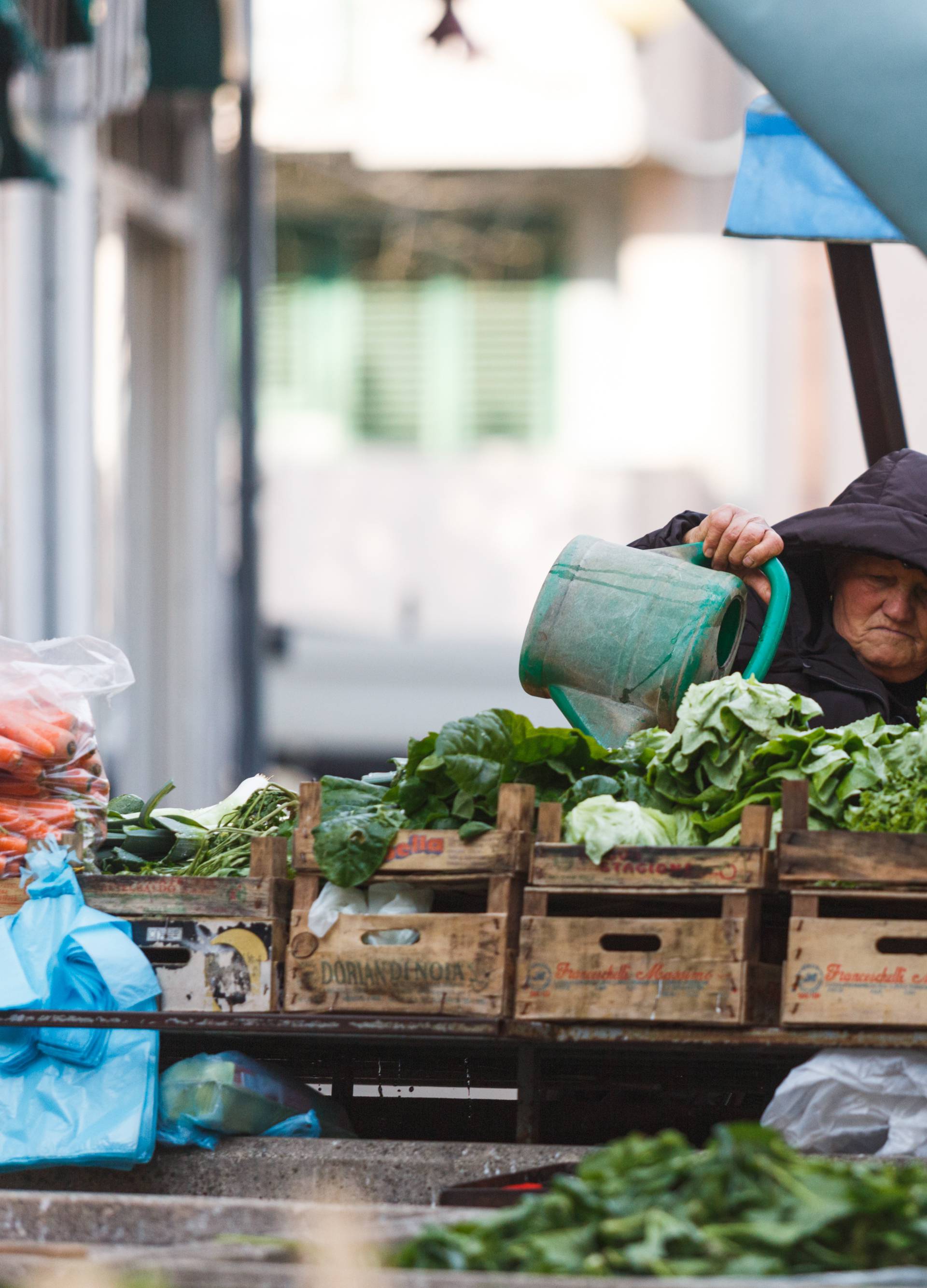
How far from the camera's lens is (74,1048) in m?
2.86

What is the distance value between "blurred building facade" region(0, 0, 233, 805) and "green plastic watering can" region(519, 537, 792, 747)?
4454 mm

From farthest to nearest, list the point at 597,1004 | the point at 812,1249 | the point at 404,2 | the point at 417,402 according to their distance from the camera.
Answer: the point at 417,402 < the point at 404,2 < the point at 597,1004 < the point at 812,1249

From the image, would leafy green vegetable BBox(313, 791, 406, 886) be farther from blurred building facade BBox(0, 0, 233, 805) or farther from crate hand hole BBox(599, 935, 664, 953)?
blurred building facade BBox(0, 0, 233, 805)

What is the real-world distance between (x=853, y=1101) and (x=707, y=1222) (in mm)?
881

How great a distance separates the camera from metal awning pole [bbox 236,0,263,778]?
11.0 metres

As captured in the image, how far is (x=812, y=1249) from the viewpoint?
1.88 m

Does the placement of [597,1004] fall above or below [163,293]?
below

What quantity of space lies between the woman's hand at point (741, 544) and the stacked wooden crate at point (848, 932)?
2.80ft

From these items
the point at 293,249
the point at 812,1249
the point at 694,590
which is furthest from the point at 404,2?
the point at 812,1249

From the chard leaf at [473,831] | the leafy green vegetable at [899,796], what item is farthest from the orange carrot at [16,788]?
the leafy green vegetable at [899,796]

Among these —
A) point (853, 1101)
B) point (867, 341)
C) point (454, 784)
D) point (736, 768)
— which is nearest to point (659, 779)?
point (736, 768)

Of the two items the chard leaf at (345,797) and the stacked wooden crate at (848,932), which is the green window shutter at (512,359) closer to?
the chard leaf at (345,797)

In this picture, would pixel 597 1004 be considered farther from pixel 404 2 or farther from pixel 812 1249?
pixel 404 2

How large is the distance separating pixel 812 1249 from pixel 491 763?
120cm
